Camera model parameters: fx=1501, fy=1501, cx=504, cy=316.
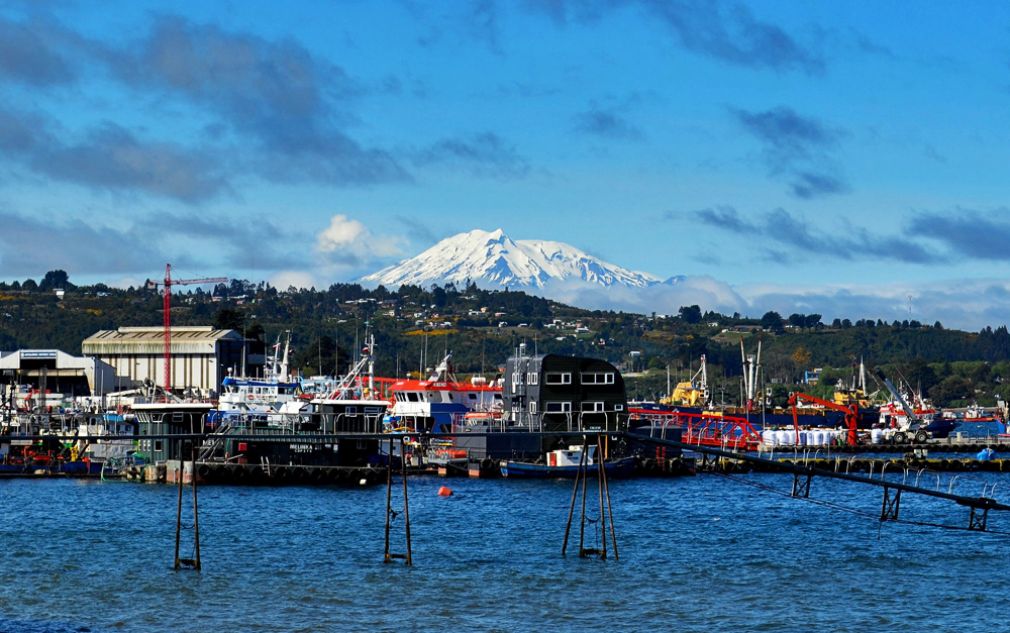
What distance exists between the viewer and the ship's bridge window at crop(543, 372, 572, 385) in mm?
109556

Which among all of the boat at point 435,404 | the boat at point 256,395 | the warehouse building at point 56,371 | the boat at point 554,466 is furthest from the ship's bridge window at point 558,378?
the warehouse building at point 56,371

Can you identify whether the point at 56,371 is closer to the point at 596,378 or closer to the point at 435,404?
the point at 435,404

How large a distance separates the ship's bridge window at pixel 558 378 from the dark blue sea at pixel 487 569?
2118 cm

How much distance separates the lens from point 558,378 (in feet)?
360

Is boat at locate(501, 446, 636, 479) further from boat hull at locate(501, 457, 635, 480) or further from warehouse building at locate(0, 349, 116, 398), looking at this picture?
warehouse building at locate(0, 349, 116, 398)

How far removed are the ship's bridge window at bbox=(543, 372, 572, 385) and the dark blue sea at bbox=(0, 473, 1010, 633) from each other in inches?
834

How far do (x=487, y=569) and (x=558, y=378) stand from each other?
52.9 meters

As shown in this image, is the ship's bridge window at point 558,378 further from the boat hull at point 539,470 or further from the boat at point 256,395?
the boat at point 256,395

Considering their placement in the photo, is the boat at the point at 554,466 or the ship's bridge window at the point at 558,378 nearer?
the boat at the point at 554,466

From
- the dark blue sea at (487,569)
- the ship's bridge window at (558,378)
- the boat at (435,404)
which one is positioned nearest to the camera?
the dark blue sea at (487,569)

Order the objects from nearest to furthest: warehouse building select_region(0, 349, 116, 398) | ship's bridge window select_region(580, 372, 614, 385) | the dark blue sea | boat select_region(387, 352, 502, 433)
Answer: the dark blue sea → ship's bridge window select_region(580, 372, 614, 385) → boat select_region(387, 352, 502, 433) → warehouse building select_region(0, 349, 116, 398)

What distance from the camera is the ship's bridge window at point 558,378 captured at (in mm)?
109556

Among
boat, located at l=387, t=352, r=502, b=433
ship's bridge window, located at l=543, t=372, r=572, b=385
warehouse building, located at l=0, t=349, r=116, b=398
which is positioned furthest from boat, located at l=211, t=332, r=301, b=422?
warehouse building, located at l=0, t=349, r=116, b=398

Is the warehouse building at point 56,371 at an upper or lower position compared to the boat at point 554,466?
upper
